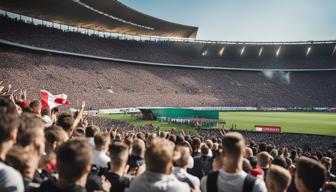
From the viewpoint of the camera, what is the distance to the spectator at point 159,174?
333cm

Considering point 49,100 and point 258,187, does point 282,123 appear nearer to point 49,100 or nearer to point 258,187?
point 49,100

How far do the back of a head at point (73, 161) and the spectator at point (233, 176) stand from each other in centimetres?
168

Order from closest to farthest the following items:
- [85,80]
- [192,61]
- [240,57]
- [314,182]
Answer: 1. [314,182]
2. [85,80]
3. [192,61]
4. [240,57]

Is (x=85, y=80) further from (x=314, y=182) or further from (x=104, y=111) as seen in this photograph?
(x=314, y=182)

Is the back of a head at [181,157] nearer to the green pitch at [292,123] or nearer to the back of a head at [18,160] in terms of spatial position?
Answer: the back of a head at [18,160]

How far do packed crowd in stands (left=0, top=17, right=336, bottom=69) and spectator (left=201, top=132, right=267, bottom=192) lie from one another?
2108 inches

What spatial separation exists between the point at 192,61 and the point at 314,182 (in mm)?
77286

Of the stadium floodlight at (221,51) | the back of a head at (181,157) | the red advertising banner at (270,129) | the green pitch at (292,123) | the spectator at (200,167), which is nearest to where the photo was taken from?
the back of a head at (181,157)

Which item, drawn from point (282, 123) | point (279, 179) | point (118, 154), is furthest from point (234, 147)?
point (282, 123)

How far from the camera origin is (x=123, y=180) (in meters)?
4.09

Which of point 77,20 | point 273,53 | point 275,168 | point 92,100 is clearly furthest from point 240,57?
point 275,168

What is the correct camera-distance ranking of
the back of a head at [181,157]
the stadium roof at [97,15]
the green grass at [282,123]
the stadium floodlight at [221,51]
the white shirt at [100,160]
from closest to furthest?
the back of a head at [181,157] < the white shirt at [100,160] < the green grass at [282,123] < the stadium roof at [97,15] < the stadium floodlight at [221,51]

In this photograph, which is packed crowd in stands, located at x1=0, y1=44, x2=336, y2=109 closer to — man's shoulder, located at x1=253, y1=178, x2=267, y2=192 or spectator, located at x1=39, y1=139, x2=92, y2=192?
spectator, located at x1=39, y1=139, x2=92, y2=192

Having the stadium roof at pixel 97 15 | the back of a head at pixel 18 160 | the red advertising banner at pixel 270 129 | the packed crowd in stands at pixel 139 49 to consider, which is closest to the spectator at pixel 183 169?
the back of a head at pixel 18 160
